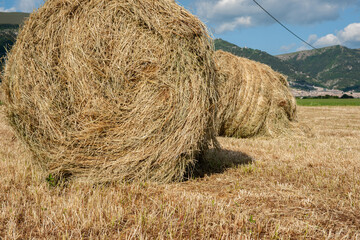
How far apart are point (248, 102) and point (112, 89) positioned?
180 inches

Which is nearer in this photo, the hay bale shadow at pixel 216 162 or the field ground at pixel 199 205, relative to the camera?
the field ground at pixel 199 205

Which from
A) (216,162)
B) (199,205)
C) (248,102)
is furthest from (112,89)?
(248,102)

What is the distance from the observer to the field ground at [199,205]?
8.41 feet

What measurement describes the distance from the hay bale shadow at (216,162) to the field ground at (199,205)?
0.05m

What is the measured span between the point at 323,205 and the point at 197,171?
1946 millimetres

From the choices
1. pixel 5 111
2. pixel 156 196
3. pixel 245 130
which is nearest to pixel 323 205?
pixel 156 196

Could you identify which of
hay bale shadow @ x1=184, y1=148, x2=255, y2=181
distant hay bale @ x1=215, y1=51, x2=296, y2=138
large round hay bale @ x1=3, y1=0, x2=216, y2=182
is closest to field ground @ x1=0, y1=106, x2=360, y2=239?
hay bale shadow @ x1=184, y1=148, x2=255, y2=181

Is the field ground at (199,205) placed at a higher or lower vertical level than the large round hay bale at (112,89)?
lower

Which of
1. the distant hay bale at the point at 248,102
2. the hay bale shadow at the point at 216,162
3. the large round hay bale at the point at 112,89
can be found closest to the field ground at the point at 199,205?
the hay bale shadow at the point at 216,162

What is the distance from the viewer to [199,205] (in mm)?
3084

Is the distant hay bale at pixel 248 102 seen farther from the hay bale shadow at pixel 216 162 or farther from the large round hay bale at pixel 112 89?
the large round hay bale at pixel 112 89

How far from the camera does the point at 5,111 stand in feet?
13.6

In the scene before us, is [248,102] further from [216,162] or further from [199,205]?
[199,205]

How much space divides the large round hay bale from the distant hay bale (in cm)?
364
